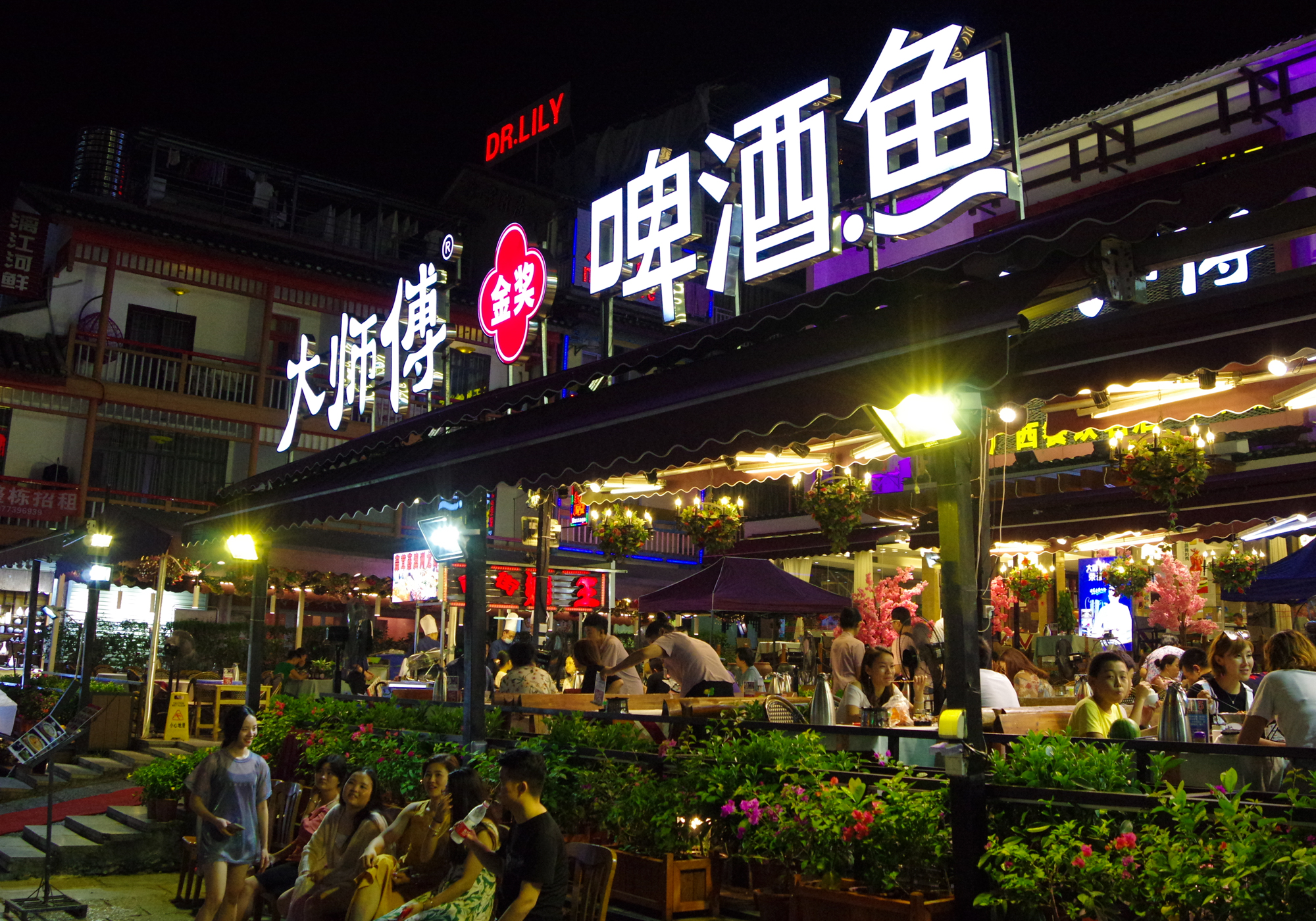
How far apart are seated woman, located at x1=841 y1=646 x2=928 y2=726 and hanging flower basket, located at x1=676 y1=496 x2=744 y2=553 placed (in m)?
3.46

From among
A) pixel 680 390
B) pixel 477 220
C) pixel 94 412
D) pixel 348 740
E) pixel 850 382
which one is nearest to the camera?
pixel 850 382

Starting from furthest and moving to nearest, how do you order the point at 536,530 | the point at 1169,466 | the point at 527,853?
the point at 536,530 → the point at 1169,466 → the point at 527,853

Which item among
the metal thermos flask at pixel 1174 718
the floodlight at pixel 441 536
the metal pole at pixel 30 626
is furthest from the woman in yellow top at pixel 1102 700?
the metal pole at pixel 30 626

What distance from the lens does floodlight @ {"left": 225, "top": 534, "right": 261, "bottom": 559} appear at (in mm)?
12281

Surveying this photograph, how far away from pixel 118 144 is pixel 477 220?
8609mm

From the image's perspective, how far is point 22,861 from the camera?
404 inches

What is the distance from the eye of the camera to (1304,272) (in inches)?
186

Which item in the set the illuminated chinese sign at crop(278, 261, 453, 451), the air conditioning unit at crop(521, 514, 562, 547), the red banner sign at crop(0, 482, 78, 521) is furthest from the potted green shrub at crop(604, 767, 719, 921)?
the red banner sign at crop(0, 482, 78, 521)

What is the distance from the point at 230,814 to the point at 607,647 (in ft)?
15.4

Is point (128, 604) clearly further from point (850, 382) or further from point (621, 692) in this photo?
point (850, 382)

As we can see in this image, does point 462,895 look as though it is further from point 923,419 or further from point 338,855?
point 923,419

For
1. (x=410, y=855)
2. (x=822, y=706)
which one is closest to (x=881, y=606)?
(x=822, y=706)

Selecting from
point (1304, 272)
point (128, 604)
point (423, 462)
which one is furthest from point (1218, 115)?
point (128, 604)

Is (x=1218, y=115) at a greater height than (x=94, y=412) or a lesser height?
greater
